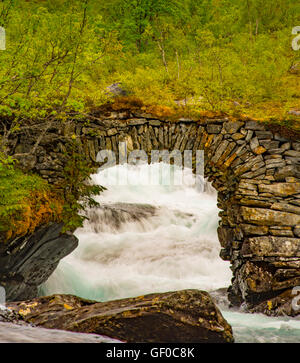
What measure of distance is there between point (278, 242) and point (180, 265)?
187 inches

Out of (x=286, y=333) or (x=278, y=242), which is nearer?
(x=286, y=333)

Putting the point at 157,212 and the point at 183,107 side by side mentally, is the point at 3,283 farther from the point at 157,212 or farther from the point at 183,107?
the point at 157,212

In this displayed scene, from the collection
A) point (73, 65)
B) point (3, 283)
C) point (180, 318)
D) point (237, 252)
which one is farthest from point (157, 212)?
point (180, 318)

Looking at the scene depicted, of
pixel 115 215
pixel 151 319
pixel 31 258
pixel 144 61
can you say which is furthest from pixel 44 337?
pixel 115 215

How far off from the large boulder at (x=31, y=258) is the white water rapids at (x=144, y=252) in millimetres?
1135

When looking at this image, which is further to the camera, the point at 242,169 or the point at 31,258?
the point at 31,258

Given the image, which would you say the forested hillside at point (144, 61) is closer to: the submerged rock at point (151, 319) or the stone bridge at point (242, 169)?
the stone bridge at point (242, 169)

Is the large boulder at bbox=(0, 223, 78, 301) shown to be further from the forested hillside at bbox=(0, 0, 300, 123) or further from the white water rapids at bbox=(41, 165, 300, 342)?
the forested hillside at bbox=(0, 0, 300, 123)

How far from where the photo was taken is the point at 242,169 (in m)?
7.67

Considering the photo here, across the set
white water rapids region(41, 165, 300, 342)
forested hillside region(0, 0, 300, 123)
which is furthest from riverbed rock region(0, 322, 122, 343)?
white water rapids region(41, 165, 300, 342)

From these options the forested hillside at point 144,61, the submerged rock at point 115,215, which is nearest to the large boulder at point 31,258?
the forested hillside at point 144,61

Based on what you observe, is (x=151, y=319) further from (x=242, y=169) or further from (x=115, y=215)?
(x=115, y=215)

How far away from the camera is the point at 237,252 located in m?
7.95

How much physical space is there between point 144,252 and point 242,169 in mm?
5703
